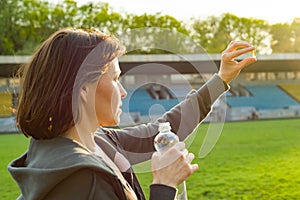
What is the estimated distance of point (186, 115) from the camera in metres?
1.90

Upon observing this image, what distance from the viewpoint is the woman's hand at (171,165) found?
1.26 meters

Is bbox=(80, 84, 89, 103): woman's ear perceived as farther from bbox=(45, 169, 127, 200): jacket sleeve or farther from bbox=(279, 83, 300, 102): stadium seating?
bbox=(279, 83, 300, 102): stadium seating

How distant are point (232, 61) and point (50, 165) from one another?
91cm

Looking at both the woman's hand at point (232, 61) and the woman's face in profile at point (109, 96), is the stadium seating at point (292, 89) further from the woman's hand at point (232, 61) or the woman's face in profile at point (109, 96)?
the woman's face in profile at point (109, 96)

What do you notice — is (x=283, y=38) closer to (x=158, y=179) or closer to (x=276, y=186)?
(x=276, y=186)

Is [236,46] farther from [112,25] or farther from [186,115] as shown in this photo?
[112,25]

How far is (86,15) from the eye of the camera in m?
42.5

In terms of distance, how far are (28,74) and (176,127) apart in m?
0.76

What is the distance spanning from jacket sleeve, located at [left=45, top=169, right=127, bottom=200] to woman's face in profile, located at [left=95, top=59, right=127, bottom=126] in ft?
0.67

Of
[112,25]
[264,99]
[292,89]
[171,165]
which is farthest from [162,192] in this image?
[112,25]

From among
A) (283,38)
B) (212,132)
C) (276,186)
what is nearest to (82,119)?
(212,132)

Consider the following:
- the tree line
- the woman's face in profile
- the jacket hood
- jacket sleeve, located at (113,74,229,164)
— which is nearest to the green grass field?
jacket sleeve, located at (113,74,229,164)

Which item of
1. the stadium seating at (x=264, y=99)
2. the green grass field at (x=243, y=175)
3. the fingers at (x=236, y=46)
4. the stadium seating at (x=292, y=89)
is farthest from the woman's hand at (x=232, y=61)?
the stadium seating at (x=292, y=89)

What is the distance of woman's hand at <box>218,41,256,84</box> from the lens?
A: 1841 millimetres
